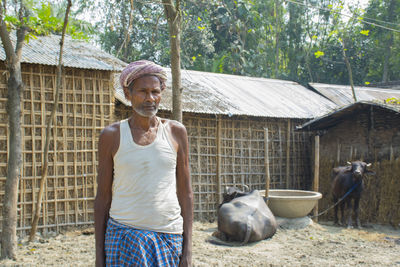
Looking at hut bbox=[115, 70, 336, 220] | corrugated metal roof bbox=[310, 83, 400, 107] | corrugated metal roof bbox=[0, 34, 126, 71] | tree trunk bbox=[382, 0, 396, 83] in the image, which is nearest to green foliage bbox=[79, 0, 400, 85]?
tree trunk bbox=[382, 0, 396, 83]

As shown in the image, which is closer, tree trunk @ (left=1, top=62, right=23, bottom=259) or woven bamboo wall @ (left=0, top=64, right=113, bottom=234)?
tree trunk @ (left=1, top=62, right=23, bottom=259)

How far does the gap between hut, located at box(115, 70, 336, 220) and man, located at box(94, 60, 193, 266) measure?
6.11 meters

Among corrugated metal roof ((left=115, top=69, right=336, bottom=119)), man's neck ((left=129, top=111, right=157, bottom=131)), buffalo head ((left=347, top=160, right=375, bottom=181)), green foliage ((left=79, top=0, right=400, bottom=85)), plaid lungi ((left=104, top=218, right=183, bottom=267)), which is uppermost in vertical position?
green foliage ((left=79, top=0, right=400, bottom=85))

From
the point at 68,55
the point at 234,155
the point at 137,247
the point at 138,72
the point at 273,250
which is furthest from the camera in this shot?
the point at 234,155

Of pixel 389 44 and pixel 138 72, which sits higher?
pixel 389 44

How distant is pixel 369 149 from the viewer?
10227 millimetres

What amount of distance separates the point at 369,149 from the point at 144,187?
928 cm

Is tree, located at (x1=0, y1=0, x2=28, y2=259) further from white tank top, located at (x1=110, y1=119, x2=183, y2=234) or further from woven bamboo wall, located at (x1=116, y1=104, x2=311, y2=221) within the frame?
white tank top, located at (x1=110, y1=119, x2=183, y2=234)

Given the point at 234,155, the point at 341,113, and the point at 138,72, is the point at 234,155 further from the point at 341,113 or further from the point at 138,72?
the point at 138,72

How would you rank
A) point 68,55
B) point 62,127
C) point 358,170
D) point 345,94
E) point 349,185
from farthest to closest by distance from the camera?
point 345,94 < point 349,185 < point 358,170 < point 68,55 < point 62,127

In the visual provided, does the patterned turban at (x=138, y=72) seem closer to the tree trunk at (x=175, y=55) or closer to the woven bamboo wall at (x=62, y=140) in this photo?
the tree trunk at (x=175, y=55)

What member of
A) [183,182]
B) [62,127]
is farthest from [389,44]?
[183,182]

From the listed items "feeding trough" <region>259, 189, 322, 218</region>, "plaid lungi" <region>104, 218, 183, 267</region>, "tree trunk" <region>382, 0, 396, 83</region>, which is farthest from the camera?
"tree trunk" <region>382, 0, 396, 83</region>

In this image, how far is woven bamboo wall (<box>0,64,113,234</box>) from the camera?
7.07m
